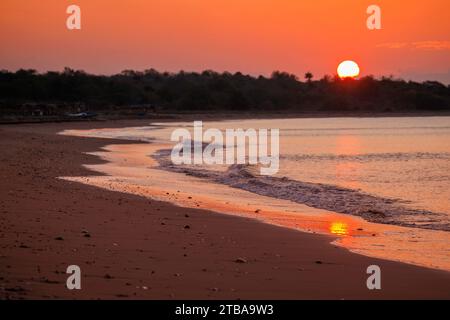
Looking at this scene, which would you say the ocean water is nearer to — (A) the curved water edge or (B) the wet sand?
(A) the curved water edge

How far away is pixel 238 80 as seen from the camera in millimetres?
178125

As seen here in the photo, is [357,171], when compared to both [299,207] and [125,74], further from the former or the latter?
[125,74]

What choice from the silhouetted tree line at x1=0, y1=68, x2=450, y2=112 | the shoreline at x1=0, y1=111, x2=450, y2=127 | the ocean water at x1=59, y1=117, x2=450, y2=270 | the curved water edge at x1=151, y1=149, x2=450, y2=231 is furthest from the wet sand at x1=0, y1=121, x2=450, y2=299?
the silhouetted tree line at x1=0, y1=68, x2=450, y2=112

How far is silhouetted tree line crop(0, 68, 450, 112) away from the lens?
119625 mm

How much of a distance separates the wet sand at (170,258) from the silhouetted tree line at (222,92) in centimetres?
9707

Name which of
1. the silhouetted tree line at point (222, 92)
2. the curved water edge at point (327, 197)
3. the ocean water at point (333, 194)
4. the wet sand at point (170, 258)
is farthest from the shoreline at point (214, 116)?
the wet sand at point (170, 258)

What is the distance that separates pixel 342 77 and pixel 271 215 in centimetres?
16107

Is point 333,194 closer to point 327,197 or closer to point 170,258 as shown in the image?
point 327,197

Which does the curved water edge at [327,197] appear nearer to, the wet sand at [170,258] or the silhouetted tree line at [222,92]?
the wet sand at [170,258]

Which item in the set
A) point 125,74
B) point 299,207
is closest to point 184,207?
point 299,207

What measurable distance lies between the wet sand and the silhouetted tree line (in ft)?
318

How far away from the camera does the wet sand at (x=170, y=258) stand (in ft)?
23.7

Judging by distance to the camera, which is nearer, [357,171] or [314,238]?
[314,238]
